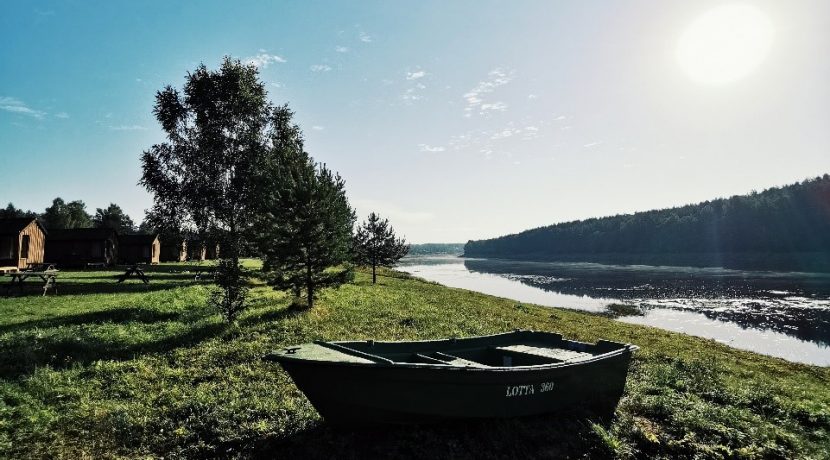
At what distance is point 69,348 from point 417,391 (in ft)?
37.4

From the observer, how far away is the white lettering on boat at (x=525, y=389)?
26.1 feet

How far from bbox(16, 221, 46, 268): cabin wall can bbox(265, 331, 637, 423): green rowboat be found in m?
37.9

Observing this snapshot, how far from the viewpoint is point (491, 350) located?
10.9m

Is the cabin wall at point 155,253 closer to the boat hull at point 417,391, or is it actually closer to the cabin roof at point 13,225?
the cabin roof at point 13,225

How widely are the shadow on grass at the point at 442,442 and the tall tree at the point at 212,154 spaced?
80.6ft

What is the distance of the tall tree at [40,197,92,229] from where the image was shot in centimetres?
9000

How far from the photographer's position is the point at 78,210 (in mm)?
99688

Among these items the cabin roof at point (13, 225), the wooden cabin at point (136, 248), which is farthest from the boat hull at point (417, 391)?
the wooden cabin at point (136, 248)

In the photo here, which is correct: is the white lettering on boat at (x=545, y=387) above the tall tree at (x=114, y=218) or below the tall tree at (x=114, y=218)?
below

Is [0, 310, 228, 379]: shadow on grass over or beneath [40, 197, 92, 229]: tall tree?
beneath

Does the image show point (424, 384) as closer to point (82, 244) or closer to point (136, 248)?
point (82, 244)

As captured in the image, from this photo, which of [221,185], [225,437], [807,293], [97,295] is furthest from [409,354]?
[807,293]

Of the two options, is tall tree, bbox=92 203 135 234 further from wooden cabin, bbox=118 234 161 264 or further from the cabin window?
the cabin window

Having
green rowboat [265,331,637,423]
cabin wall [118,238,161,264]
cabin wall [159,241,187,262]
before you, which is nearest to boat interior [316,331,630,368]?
green rowboat [265,331,637,423]
